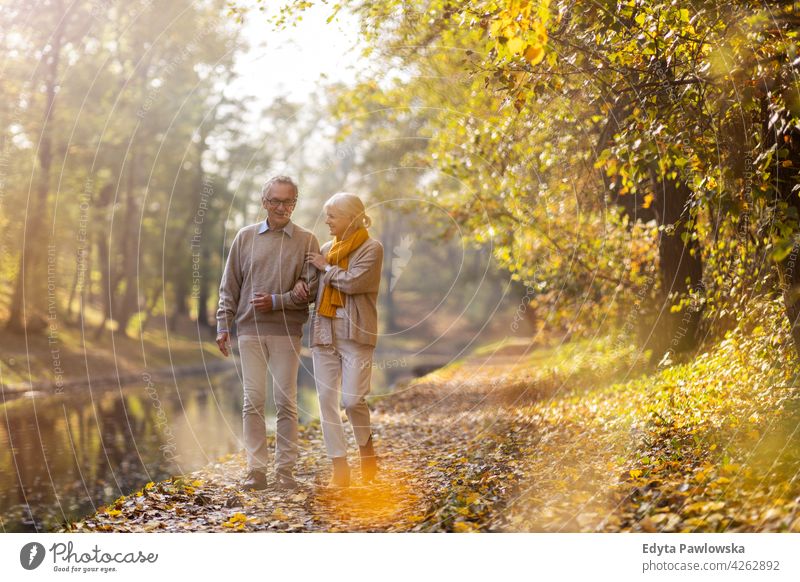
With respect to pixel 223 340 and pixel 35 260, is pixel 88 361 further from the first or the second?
pixel 223 340

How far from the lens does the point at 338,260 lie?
679 centimetres

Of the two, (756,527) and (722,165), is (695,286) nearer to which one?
(722,165)

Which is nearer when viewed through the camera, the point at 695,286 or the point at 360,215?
the point at 360,215

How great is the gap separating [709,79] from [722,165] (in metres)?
0.72

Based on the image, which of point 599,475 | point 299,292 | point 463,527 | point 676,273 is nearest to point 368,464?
point 463,527

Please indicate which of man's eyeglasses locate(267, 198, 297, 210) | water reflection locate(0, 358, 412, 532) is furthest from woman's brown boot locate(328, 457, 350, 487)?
water reflection locate(0, 358, 412, 532)

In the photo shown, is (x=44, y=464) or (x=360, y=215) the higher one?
(x=360, y=215)

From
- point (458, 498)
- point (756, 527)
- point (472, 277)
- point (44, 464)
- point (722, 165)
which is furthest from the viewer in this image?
point (472, 277)

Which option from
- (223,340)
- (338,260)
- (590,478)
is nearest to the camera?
(590,478)

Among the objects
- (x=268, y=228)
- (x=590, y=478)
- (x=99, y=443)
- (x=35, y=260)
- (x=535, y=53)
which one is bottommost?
(x=99, y=443)

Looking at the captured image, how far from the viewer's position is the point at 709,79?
659 centimetres

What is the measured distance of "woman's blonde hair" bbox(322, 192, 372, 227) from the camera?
666cm

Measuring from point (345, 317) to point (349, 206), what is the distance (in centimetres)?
94

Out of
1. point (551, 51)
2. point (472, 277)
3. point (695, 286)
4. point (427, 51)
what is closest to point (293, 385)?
point (551, 51)
